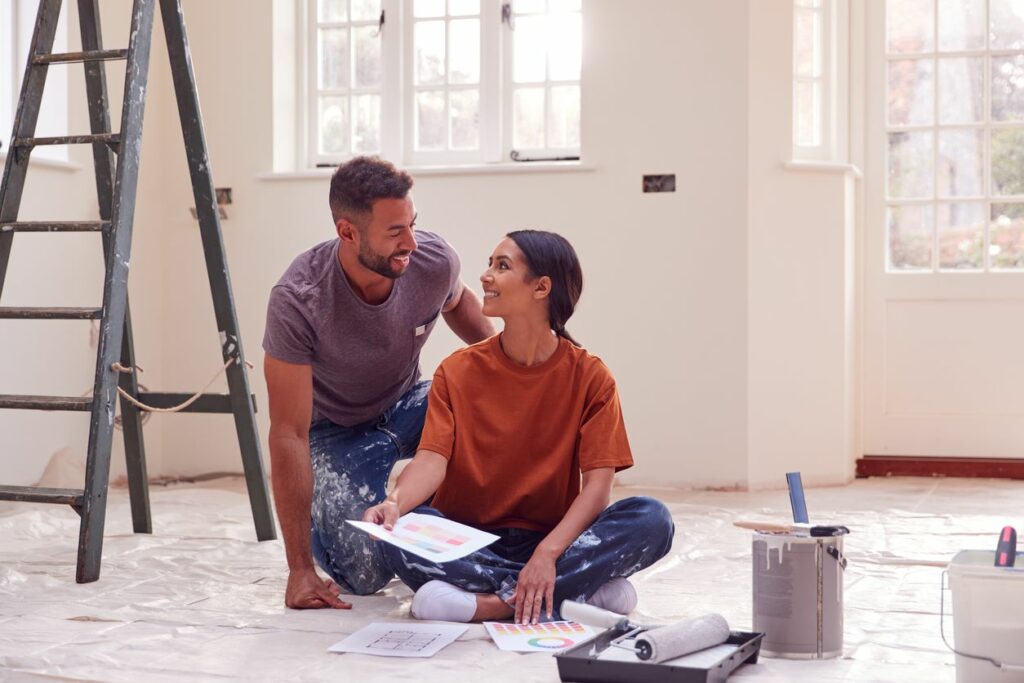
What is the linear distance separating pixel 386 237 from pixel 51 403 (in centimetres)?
97

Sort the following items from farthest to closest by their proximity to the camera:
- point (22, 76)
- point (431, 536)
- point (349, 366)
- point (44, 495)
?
point (22, 76)
point (44, 495)
point (349, 366)
point (431, 536)

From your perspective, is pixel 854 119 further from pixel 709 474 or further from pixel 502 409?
pixel 502 409

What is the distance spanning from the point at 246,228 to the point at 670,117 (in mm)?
1824

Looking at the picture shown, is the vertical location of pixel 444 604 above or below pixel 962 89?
below

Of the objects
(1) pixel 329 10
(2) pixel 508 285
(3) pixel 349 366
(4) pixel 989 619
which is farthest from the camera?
(1) pixel 329 10

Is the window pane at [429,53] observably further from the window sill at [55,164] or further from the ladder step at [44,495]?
the ladder step at [44,495]

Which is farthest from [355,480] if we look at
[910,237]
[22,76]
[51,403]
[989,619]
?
[910,237]

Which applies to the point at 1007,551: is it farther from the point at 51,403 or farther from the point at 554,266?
the point at 51,403

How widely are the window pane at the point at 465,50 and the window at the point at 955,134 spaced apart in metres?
1.71

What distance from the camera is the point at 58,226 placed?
3.13m

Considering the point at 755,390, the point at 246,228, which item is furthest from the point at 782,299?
the point at 246,228

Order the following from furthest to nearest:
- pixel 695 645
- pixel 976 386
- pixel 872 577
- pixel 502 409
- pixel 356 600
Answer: pixel 976 386, pixel 872 577, pixel 356 600, pixel 502 409, pixel 695 645

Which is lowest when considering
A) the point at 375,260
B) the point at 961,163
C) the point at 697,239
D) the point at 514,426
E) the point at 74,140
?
the point at 514,426

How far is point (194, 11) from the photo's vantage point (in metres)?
5.31
